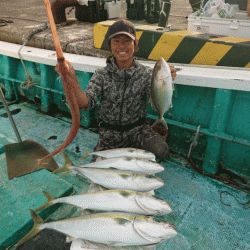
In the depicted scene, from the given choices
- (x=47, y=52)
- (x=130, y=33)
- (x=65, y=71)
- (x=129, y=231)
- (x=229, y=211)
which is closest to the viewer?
(x=129, y=231)

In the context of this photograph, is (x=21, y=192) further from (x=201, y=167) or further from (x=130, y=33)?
(x=201, y=167)

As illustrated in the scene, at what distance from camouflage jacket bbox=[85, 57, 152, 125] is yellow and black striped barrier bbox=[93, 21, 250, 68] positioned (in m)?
0.77

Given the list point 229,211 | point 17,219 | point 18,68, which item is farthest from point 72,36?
point 229,211

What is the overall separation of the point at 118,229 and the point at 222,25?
467 centimetres

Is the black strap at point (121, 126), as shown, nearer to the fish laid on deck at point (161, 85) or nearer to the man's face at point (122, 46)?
the fish laid on deck at point (161, 85)

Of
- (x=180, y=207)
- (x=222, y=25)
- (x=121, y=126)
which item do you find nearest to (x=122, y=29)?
(x=121, y=126)

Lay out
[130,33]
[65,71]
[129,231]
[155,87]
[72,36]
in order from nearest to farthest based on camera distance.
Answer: [129,231], [65,71], [155,87], [130,33], [72,36]

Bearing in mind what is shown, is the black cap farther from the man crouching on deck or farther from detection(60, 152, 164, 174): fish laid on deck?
detection(60, 152, 164, 174): fish laid on deck

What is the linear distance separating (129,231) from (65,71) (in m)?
1.21

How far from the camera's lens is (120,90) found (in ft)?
8.81

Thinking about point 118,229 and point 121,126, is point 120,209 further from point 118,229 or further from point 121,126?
point 121,126

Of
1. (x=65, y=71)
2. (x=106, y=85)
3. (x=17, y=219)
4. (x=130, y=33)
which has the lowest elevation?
(x=17, y=219)

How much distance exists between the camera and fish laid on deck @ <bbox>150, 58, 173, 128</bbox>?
2061mm

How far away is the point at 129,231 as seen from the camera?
147 cm
